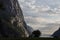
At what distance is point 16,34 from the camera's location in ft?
168

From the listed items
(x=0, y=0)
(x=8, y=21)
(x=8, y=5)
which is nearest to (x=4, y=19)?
(x=8, y=21)

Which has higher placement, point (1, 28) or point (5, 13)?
point (5, 13)

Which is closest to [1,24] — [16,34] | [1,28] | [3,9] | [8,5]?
[1,28]

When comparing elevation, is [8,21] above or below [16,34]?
above

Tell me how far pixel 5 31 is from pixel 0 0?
1321cm

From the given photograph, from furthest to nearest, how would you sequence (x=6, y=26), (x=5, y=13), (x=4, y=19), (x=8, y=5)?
(x=8, y=5), (x=5, y=13), (x=4, y=19), (x=6, y=26)

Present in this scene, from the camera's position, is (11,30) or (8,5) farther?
(8,5)

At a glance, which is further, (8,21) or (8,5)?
(8,5)

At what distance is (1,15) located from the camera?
57.2 metres

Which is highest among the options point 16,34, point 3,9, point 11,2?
point 11,2

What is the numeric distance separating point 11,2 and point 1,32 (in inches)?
923

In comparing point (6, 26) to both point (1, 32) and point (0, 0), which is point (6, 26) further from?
point (0, 0)

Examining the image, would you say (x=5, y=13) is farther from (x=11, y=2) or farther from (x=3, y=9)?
(x=11, y=2)

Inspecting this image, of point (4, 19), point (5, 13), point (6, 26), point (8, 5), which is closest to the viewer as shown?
point (6, 26)
